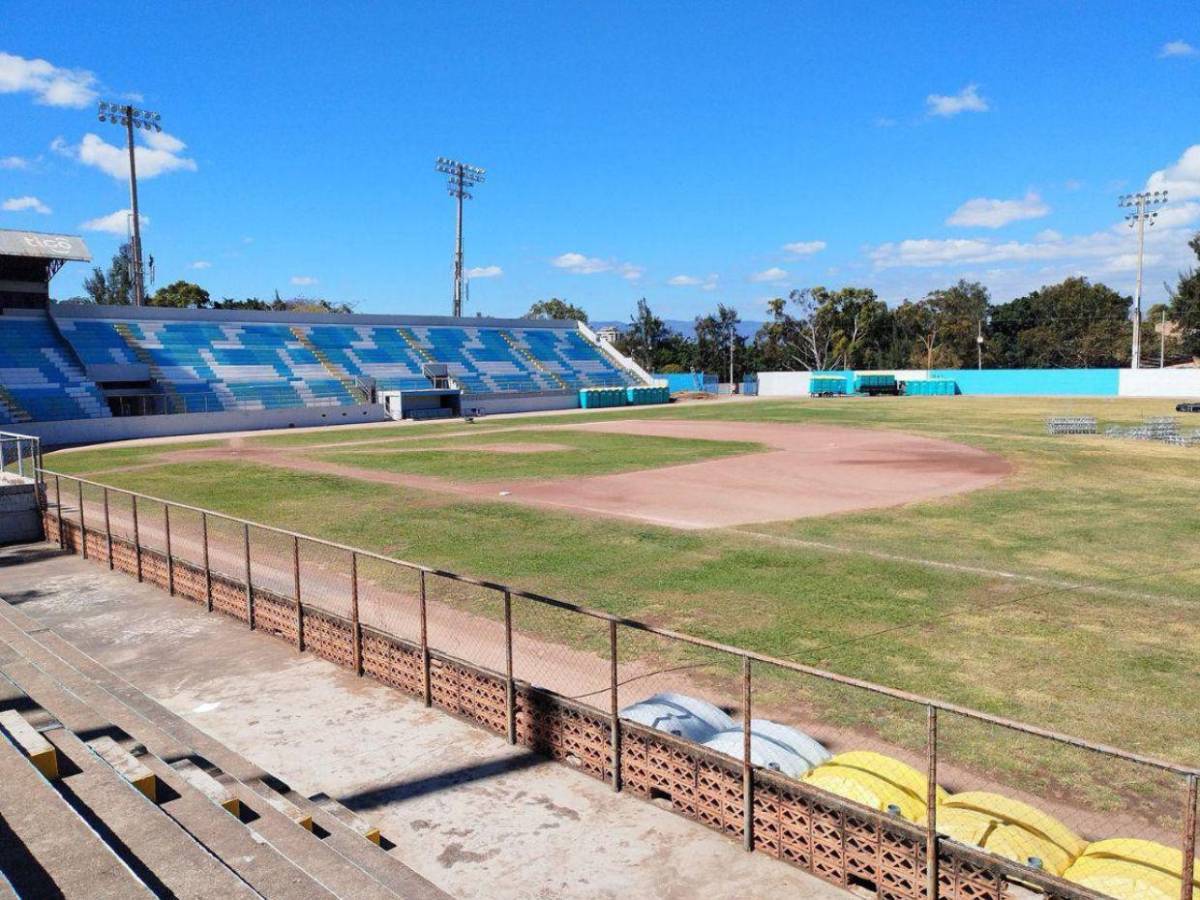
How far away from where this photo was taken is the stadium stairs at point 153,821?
5.02 m

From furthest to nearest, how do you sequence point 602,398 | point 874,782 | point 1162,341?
point 1162,341 → point 602,398 → point 874,782

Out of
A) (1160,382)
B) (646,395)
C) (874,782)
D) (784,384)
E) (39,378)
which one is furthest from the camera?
(784,384)

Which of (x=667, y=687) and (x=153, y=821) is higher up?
(x=153, y=821)

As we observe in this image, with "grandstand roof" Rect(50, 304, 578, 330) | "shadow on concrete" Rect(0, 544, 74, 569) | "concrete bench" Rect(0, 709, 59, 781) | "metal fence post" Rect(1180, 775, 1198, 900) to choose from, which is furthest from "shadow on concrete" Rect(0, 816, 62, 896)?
"grandstand roof" Rect(50, 304, 578, 330)

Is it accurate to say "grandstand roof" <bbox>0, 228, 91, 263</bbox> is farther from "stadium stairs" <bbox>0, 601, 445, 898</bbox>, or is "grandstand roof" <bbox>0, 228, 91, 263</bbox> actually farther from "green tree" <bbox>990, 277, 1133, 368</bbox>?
"green tree" <bbox>990, 277, 1133, 368</bbox>

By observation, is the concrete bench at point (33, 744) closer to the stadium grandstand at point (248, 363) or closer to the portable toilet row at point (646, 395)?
the stadium grandstand at point (248, 363)

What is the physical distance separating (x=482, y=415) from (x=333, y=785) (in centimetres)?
6073

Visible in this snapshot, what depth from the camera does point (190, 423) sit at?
53.7 m

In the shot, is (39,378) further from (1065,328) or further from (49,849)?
(1065,328)

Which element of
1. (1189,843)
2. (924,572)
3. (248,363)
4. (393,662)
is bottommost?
(924,572)

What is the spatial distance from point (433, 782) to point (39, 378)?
54103 millimetres

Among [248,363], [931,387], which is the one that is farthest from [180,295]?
[931,387]

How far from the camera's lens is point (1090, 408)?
65.4 m

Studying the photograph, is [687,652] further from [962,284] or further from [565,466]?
[962,284]
